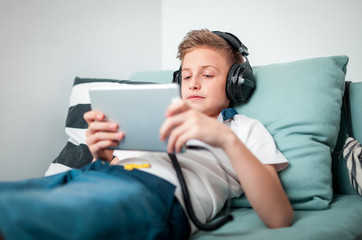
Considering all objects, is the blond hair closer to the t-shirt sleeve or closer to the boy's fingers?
the t-shirt sleeve

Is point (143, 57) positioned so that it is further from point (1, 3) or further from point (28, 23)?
point (1, 3)

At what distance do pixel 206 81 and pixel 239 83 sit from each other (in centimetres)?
12

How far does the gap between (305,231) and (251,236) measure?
13cm

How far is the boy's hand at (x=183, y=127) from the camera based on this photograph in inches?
26.4

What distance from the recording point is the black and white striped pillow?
126cm

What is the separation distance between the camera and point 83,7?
1.73 m

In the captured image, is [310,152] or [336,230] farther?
[310,152]

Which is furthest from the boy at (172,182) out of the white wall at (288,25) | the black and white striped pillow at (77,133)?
the white wall at (288,25)

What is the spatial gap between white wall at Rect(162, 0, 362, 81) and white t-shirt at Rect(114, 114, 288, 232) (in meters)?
0.68

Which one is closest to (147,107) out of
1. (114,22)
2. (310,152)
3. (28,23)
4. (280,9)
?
(310,152)

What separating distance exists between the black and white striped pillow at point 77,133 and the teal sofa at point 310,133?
0.65 metres

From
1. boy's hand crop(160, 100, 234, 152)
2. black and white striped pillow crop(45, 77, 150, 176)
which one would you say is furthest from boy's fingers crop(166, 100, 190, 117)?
black and white striped pillow crop(45, 77, 150, 176)

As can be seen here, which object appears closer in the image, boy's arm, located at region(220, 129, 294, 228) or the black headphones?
boy's arm, located at region(220, 129, 294, 228)

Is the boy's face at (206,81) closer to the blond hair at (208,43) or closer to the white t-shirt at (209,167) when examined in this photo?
the blond hair at (208,43)
